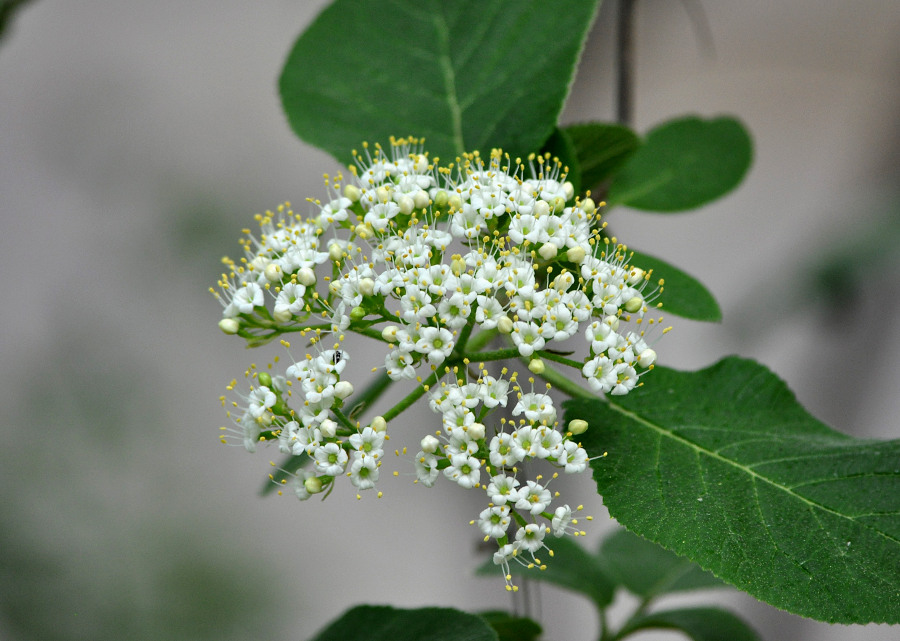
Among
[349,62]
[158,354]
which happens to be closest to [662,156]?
[349,62]

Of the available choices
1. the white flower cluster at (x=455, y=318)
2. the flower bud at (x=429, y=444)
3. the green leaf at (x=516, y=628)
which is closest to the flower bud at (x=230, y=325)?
the white flower cluster at (x=455, y=318)

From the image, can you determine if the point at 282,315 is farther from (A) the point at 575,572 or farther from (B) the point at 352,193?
(A) the point at 575,572

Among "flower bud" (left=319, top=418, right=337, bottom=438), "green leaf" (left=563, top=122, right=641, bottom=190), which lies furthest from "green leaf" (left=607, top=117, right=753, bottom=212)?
"flower bud" (left=319, top=418, right=337, bottom=438)

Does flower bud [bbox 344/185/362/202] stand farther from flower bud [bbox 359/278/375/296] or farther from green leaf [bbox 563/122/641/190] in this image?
green leaf [bbox 563/122/641/190]

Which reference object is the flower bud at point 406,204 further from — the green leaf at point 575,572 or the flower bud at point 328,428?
the green leaf at point 575,572

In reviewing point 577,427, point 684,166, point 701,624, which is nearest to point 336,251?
point 577,427

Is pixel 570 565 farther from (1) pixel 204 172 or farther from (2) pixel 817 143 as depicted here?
(2) pixel 817 143

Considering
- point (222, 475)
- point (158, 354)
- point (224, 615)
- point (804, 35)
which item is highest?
point (804, 35)
